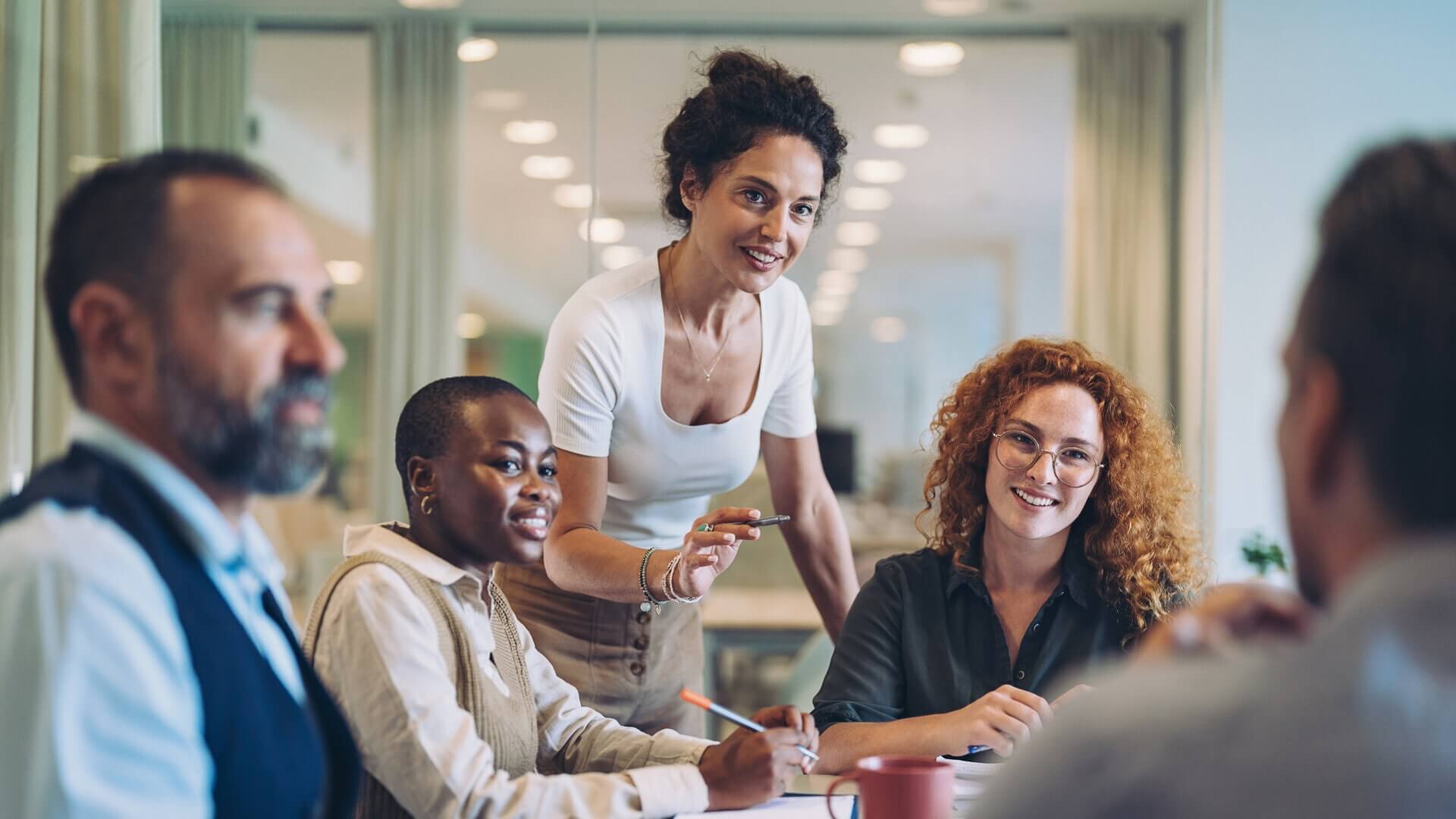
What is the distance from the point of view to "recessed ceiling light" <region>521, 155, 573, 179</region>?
4.92 metres

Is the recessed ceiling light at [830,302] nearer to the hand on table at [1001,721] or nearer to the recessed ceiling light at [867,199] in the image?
the recessed ceiling light at [867,199]

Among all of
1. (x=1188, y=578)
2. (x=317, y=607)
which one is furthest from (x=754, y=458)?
(x=317, y=607)

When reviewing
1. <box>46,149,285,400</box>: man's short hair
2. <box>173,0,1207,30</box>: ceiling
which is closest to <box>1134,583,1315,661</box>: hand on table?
<box>46,149,285,400</box>: man's short hair

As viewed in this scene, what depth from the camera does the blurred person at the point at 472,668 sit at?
4.01ft

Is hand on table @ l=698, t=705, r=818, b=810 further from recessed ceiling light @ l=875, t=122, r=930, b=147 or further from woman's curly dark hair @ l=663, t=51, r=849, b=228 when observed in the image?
recessed ceiling light @ l=875, t=122, r=930, b=147

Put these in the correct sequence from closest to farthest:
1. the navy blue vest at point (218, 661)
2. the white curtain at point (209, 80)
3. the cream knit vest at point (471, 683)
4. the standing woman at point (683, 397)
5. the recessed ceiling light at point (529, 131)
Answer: the navy blue vest at point (218, 661), the cream knit vest at point (471, 683), the standing woman at point (683, 397), the white curtain at point (209, 80), the recessed ceiling light at point (529, 131)

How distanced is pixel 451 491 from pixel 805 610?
2836mm

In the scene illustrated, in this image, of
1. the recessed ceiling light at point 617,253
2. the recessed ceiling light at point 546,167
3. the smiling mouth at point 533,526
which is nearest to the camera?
the smiling mouth at point 533,526

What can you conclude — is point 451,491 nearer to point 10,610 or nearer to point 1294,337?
point 10,610

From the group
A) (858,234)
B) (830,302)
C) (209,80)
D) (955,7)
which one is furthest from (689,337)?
(830,302)

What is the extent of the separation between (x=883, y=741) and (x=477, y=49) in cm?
365

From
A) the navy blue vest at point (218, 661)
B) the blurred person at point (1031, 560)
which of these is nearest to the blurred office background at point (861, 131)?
the blurred person at point (1031, 560)

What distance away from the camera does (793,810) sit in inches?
54.7

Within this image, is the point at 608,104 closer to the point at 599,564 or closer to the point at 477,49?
the point at 477,49
